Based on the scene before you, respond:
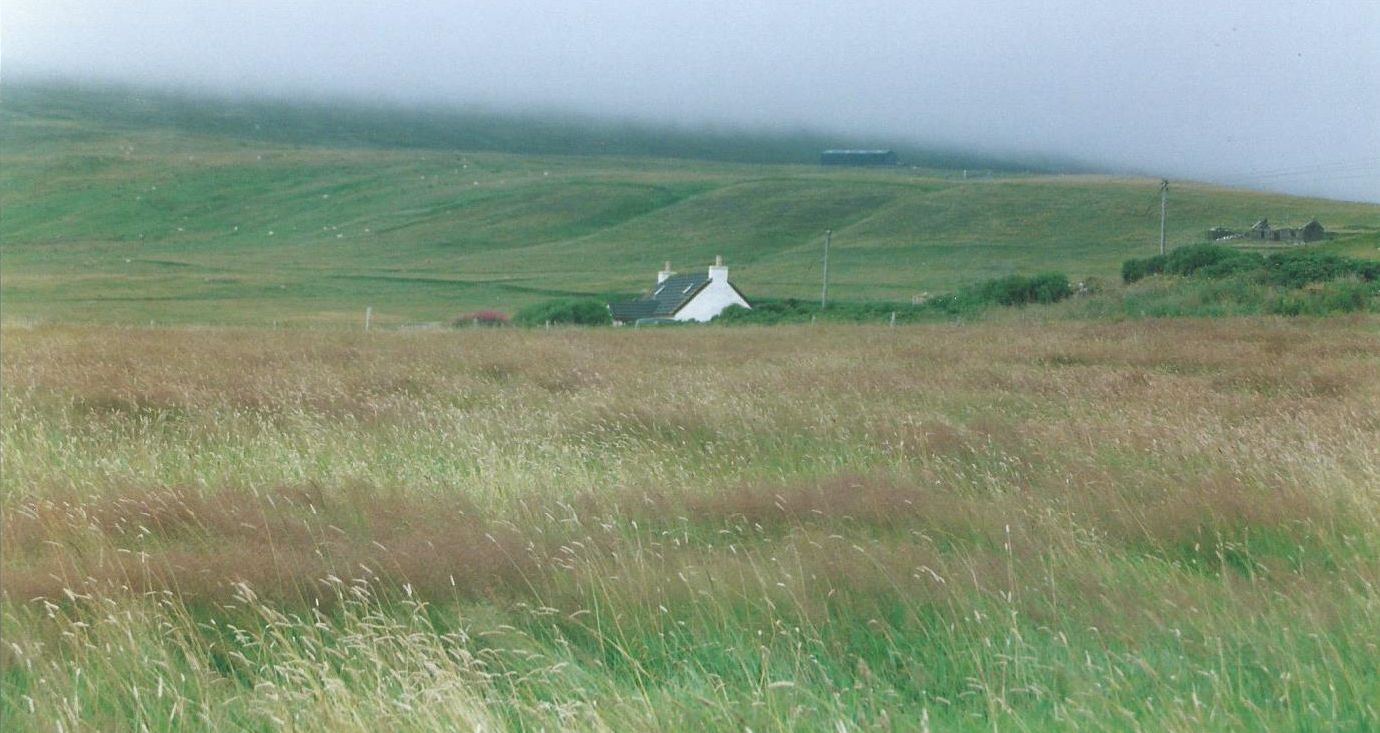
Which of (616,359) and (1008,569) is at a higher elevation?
(1008,569)

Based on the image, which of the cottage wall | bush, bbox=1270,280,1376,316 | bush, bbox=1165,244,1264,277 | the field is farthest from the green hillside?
the field

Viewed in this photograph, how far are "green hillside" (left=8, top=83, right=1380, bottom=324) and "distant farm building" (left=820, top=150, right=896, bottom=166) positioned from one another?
2.85 m

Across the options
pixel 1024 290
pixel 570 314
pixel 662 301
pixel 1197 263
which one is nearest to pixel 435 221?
pixel 662 301

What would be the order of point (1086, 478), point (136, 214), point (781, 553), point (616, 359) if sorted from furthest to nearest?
point (136, 214)
point (616, 359)
point (1086, 478)
point (781, 553)

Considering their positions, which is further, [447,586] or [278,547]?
[278,547]

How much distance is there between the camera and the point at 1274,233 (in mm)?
28781

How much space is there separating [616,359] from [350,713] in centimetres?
1322

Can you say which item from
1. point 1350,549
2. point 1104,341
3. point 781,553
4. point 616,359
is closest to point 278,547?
point 781,553

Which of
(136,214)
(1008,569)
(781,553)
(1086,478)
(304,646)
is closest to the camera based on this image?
(304,646)

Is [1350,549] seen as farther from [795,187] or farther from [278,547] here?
[795,187]

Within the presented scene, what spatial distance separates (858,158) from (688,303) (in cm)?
8355

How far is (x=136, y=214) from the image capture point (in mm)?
57281

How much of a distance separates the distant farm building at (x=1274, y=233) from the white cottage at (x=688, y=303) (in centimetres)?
1838

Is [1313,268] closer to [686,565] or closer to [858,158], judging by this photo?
[686,565]
